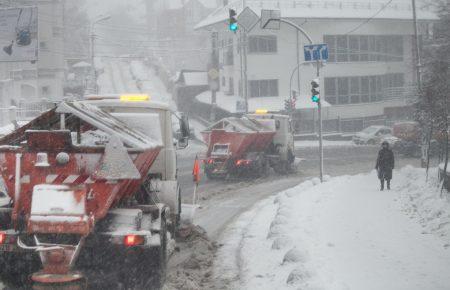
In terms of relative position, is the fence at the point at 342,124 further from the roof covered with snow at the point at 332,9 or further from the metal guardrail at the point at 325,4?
the metal guardrail at the point at 325,4

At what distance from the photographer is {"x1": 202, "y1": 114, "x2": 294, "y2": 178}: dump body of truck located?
80.4 ft

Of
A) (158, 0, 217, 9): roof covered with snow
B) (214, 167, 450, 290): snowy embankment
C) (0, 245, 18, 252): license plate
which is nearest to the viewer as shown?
(0, 245, 18, 252): license plate

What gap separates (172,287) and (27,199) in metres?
2.49

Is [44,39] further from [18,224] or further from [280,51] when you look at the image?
[18,224]

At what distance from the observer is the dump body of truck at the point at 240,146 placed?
80.4 ft

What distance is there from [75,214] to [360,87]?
52.3m

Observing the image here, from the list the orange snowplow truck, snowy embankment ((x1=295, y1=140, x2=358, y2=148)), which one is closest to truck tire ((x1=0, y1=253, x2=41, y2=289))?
the orange snowplow truck

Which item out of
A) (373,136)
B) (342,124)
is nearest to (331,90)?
(342,124)

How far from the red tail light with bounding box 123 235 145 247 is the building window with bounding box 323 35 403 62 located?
49.3 meters

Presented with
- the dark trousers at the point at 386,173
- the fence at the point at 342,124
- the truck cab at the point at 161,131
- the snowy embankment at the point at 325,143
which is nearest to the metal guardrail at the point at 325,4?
the fence at the point at 342,124

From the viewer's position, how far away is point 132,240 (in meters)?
6.97

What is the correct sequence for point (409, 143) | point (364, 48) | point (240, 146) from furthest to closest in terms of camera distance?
1. point (364, 48)
2. point (409, 143)
3. point (240, 146)

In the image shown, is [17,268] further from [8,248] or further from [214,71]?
[214,71]

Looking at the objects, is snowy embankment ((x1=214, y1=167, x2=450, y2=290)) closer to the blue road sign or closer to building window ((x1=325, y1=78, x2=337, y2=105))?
the blue road sign
